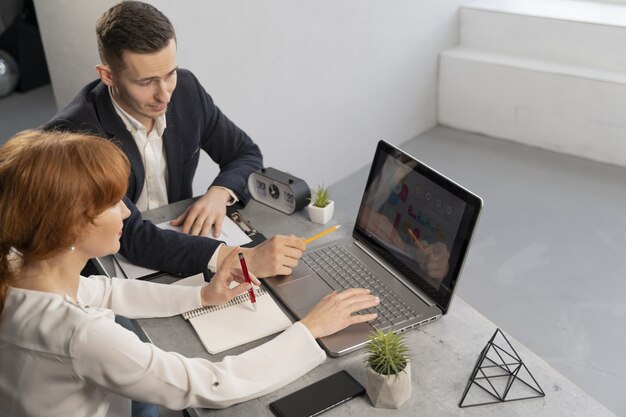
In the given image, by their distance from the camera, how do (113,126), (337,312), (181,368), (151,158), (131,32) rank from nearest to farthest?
(181,368), (337,312), (131,32), (113,126), (151,158)

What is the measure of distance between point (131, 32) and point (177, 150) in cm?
46

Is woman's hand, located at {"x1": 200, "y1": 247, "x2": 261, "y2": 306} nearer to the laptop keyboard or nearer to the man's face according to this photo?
the laptop keyboard

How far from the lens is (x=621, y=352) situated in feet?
9.07

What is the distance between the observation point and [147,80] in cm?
210

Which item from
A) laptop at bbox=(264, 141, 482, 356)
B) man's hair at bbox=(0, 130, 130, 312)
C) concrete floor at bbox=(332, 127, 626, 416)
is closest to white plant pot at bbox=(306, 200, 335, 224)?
laptop at bbox=(264, 141, 482, 356)

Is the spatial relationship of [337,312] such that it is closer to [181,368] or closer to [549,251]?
[181,368]

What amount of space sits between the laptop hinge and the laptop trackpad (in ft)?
0.52


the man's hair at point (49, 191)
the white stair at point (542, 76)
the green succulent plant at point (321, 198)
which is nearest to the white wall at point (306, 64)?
the white stair at point (542, 76)

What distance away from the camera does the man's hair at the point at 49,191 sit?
1341mm

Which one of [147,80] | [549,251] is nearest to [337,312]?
[147,80]

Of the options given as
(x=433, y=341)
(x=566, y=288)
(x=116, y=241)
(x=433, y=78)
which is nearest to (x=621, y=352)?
(x=566, y=288)

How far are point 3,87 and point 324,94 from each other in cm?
243

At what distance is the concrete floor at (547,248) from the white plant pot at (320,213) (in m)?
0.82

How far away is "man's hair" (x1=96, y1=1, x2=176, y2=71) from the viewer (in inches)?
80.8
